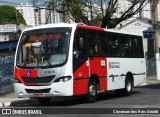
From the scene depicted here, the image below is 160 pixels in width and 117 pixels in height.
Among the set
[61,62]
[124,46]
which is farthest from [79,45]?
[124,46]

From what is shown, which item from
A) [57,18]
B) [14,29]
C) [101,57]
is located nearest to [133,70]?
[101,57]

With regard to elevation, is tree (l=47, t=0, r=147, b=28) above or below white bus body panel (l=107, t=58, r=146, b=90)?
above

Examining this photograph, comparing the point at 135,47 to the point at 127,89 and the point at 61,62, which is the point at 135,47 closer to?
the point at 127,89

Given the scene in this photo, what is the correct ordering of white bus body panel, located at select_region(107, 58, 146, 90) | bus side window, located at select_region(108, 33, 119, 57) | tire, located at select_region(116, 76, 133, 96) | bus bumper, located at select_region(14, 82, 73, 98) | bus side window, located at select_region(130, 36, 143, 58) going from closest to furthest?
bus bumper, located at select_region(14, 82, 73, 98), white bus body panel, located at select_region(107, 58, 146, 90), bus side window, located at select_region(108, 33, 119, 57), tire, located at select_region(116, 76, 133, 96), bus side window, located at select_region(130, 36, 143, 58)

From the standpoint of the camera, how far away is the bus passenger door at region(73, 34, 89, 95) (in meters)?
17.0

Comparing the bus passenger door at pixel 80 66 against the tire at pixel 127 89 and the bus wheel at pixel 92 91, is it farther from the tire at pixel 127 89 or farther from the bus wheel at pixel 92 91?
the tire at pixel 127 89

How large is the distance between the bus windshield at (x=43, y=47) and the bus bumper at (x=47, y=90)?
75cm

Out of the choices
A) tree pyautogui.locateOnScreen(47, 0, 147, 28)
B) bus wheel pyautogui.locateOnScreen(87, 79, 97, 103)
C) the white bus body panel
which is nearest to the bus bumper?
bus wheel pyautogui.locateOnScreen(87, 79, 97, 103)

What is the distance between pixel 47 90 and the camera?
659 inches

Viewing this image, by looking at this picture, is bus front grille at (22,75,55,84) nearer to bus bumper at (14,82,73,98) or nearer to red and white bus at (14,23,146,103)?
red and white bus at (14,23,146,103)

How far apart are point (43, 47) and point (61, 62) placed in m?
1.02

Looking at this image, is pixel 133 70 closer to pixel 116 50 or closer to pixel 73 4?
pixel 116 50

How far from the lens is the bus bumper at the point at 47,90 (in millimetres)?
16562

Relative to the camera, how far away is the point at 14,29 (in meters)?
41.2
